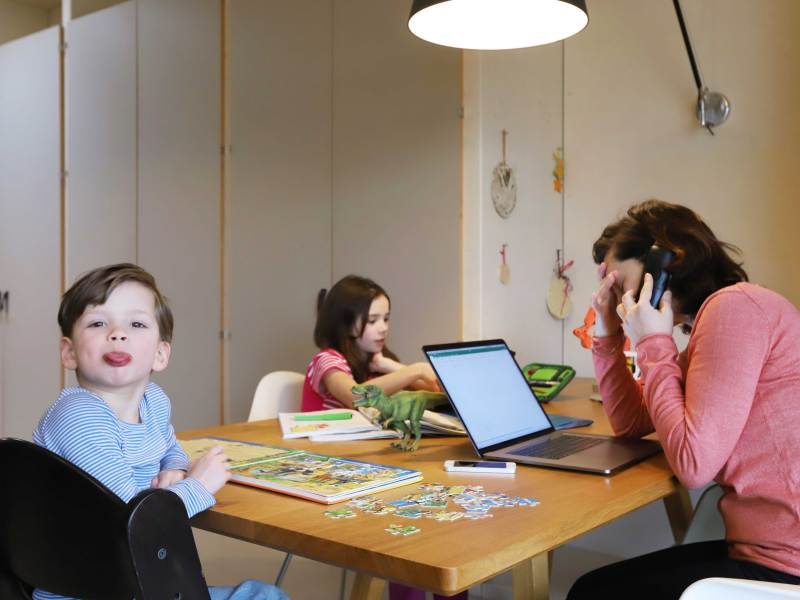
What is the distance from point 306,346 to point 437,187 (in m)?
0.90

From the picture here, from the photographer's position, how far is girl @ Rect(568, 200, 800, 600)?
1291mm

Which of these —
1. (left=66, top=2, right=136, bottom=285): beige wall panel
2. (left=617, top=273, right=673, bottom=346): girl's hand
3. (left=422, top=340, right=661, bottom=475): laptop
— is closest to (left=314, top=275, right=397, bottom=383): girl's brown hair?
(left=422, top=340, right=661, bottom=475): laptop

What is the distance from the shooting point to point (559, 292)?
3.07 metres

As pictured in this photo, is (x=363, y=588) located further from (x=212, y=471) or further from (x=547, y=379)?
(x=547, y=379)

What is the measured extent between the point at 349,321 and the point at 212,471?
4.12 feet

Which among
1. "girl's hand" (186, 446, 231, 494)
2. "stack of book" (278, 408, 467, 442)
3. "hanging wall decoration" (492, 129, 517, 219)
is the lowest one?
"stack of book" (278, 408, 467, 442)

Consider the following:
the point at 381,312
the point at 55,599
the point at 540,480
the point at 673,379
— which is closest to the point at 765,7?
the point at 381,312

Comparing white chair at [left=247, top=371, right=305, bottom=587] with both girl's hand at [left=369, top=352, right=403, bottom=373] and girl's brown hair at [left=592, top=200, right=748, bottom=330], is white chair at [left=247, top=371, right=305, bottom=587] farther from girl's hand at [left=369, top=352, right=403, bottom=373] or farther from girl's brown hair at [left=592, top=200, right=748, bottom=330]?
girl's brown hair at [left=592, top=200, right=748, bottom=330]

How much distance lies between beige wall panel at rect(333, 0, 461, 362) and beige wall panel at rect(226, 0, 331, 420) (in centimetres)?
9

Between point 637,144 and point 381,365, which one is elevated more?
point 637,144

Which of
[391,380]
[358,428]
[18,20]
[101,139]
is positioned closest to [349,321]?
[391,380]

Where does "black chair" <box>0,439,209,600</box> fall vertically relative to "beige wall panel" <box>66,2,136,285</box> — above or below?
below

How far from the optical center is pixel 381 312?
2.50 meters

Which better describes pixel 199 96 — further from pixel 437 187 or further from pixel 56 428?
pixel 56 428
